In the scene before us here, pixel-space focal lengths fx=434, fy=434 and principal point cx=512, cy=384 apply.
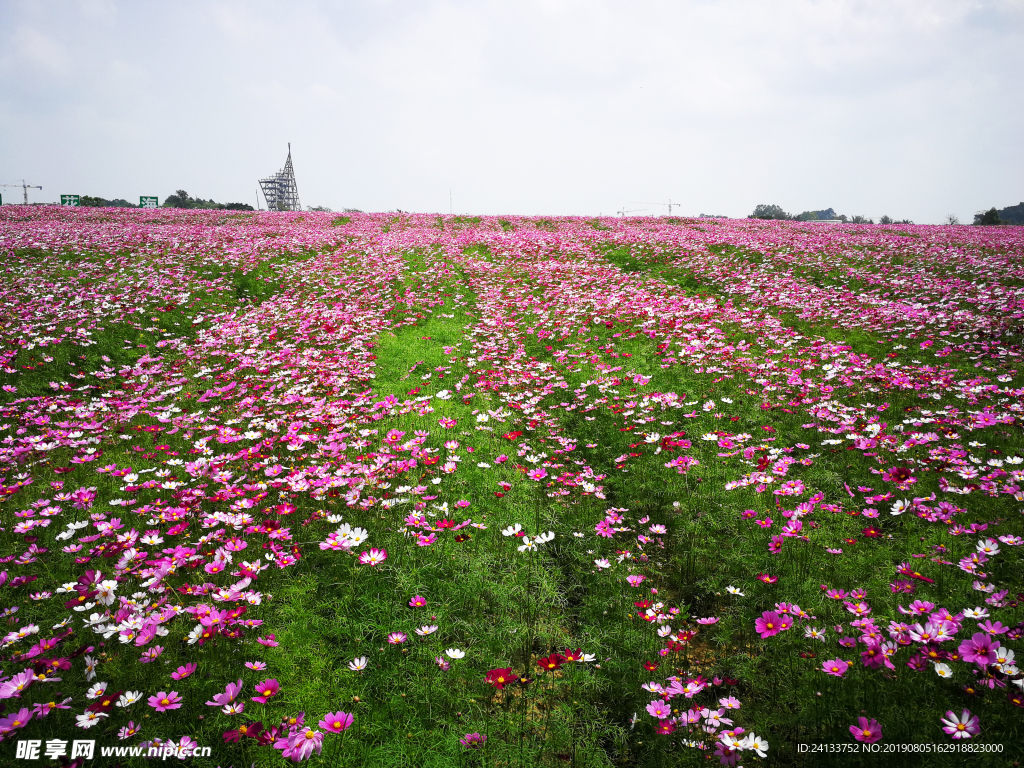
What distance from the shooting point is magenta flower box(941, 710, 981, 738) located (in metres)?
2.18

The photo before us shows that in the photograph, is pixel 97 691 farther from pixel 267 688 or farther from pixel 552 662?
pixel 552 662

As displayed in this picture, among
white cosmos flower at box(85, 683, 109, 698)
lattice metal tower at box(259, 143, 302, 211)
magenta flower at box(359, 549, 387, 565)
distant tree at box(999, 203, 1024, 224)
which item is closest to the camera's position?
white cosmos flower at box(85, 683, 109, 698)

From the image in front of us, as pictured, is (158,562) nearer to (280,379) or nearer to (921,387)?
(280,379)

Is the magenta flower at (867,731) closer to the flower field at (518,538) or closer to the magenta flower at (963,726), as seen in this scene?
the flower field at (518,538)

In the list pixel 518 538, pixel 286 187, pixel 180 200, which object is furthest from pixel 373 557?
pixel 286 187

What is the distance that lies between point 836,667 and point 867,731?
1.43ft

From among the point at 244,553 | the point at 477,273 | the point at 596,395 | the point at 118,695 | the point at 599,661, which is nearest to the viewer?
the point at 118,695

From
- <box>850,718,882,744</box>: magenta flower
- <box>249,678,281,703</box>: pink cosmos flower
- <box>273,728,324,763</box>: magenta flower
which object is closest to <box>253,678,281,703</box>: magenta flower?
<box>249,678,281,703</box>: pink cosmos flower

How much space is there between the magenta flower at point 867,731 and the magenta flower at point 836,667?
0.31 m

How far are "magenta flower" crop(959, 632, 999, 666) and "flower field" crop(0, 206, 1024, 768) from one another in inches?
0.6

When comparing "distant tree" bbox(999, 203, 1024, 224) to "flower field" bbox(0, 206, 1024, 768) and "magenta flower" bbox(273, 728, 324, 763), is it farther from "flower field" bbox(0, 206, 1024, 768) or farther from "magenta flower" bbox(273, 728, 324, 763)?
"magenta flower" bbox(273, 728, 324, 763)

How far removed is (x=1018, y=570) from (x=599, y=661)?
3388 millimetres

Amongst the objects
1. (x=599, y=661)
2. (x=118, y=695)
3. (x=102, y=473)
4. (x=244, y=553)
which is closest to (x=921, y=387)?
(x=599, y=661)

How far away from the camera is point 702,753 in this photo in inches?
99.9
